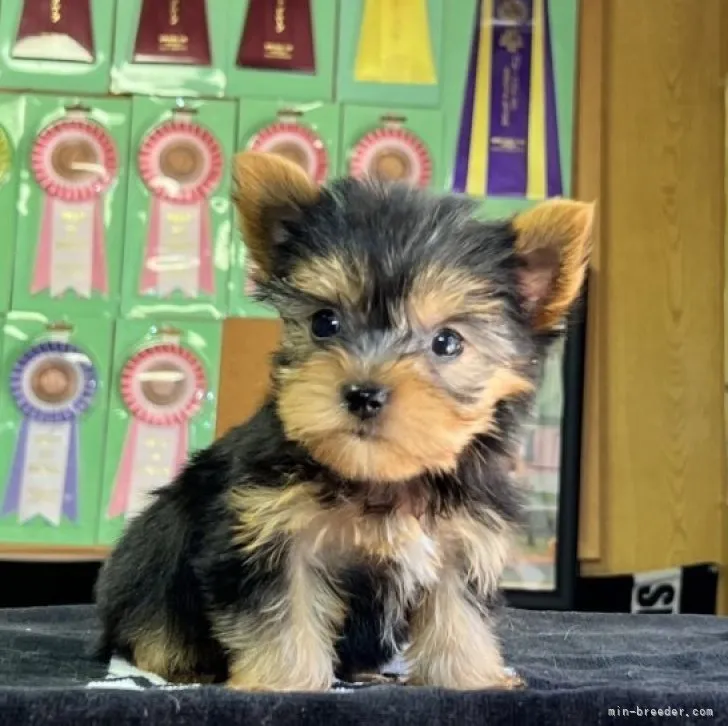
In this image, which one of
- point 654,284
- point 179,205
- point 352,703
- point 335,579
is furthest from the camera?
point 654,284

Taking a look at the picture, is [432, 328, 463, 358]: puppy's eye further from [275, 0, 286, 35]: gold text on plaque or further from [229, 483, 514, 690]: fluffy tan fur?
[275, 0, 286, 35]: gold text on plaque

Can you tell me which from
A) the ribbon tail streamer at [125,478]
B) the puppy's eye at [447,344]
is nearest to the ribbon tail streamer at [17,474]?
the ribbon tail streamer at [125,478]

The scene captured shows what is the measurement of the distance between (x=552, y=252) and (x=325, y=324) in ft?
1.35

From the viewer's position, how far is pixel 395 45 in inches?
146

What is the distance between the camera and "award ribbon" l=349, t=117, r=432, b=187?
3.66 meters

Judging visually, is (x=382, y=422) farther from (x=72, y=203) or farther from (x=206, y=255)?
(x=72, y=203)

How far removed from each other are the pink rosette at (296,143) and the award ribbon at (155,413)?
84cm

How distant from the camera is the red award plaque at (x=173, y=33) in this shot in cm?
368

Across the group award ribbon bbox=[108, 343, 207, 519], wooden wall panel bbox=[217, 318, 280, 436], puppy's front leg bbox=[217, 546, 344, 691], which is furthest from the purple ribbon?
puppy's front leg bbox=[217, 546, 344, 691]

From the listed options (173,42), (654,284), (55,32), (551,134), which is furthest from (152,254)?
(654,284)

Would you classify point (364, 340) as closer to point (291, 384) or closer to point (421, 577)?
point (291, 384)

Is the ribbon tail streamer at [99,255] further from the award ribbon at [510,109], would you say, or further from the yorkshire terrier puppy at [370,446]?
the yorkshire terrier puppy at [370,446]

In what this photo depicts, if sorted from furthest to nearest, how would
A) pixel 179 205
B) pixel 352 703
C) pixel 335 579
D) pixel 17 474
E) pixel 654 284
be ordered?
pixel 654 284 → pixel 179 205 → pixel 17 474 → pixel 335 579 → pixel 352 703

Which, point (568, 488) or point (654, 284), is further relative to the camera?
point (654, 284)
